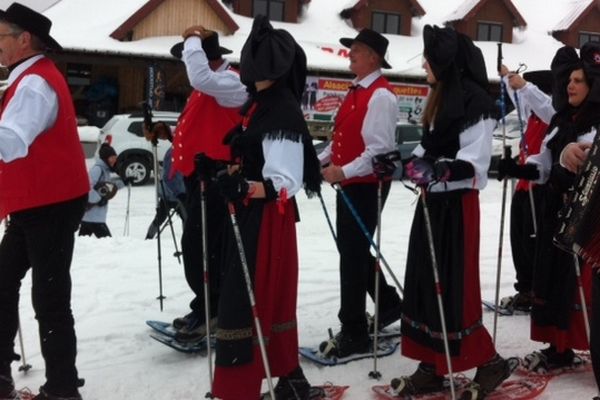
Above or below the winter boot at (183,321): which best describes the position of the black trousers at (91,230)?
below

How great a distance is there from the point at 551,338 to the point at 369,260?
128 cm

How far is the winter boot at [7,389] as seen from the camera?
3.63 metres

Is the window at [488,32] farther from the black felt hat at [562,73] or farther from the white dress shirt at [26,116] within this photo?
the white dress shirt at [26,116]

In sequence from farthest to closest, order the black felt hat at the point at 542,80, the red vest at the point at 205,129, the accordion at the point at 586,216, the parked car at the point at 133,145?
the parked car at the point at 133,145 → the black felt hat at the point at 542,80 → the red vest at the point at 205,129 → the accordion at the point at 586,216

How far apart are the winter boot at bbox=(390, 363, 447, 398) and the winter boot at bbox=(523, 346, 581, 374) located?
77 centimetres

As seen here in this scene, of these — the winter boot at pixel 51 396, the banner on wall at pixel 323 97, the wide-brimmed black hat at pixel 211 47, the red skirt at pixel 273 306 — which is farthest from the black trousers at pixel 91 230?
the banner on wall at pixel 323 97

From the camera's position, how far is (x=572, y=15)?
87.9 feet

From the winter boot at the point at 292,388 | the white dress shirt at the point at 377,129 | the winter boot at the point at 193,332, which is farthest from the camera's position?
the winter boot at the point at 193,332

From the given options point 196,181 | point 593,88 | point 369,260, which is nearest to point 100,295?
point 196,181

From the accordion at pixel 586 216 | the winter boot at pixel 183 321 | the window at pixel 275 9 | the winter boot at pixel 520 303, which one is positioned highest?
the window at pixel 275 9

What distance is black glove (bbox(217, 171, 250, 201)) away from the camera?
3047mm

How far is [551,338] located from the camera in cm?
423

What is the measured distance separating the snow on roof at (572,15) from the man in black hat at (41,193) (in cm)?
2636

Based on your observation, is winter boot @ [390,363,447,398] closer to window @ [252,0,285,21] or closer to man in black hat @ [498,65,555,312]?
man in black hat @ [498,65,555,312]
